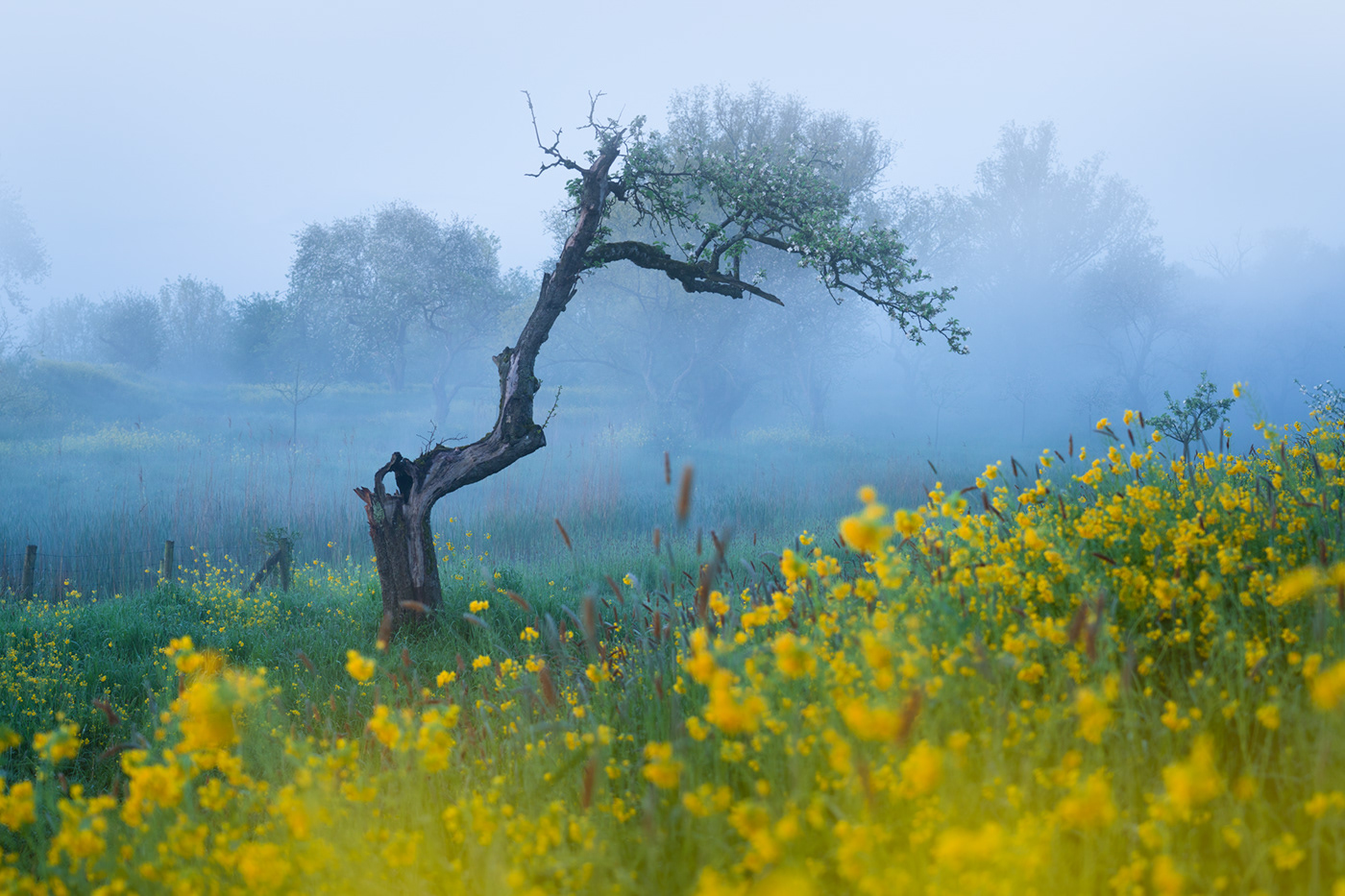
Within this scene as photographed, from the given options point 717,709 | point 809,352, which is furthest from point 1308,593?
point 809,352

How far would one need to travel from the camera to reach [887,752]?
2221 millimetres

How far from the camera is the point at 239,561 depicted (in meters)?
12.6

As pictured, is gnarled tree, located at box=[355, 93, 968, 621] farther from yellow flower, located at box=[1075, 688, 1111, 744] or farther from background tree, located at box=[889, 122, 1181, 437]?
background tree, located at box=[889, 122, 1181, 437]

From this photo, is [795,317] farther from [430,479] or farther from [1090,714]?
[1090,714]

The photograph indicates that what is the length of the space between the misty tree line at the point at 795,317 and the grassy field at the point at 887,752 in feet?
56.8

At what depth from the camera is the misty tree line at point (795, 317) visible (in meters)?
31.4

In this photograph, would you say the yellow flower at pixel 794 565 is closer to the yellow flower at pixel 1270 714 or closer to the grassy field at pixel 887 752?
the grassy field at pixel 887 752

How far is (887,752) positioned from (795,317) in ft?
97.5

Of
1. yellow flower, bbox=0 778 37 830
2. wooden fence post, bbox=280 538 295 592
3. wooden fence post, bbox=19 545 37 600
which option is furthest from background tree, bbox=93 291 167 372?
yellow flower, bbox=0 778 37 830

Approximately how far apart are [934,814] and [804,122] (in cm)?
2720

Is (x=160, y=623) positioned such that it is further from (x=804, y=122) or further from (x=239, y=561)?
(x=804, y=122)

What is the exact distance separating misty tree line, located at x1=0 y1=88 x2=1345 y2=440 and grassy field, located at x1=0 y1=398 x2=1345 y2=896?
682 inches

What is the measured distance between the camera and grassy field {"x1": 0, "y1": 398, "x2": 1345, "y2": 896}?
1806 mm

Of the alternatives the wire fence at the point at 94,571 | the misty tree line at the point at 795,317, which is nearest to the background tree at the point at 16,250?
the misty tree line at the point at 795,317
